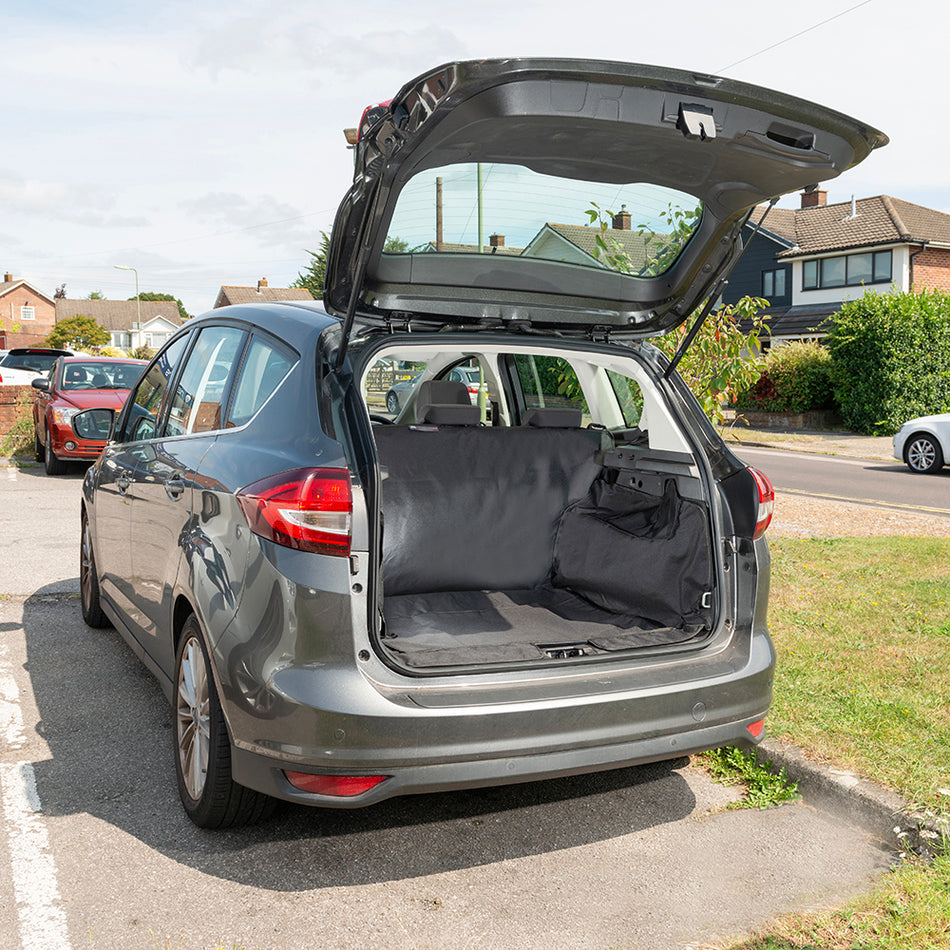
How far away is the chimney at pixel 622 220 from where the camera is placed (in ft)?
11.8

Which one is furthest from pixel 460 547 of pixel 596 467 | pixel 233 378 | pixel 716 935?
pixel 716 935

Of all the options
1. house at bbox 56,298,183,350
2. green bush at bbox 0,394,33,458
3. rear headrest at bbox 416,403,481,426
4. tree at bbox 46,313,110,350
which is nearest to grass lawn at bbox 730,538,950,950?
rear headrest at bbox 416,403,481,426

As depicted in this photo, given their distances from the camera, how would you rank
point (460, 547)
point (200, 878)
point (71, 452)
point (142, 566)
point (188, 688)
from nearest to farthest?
1. point (200, 878)
2. point (188, 688)
3. point (142, 566)
4. point (460, 547)
5. point (71, 452)

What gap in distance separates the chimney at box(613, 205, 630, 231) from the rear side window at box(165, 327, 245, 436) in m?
1.47

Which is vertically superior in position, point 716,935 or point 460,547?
point 460,547

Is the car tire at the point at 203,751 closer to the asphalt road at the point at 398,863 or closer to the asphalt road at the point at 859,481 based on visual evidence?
the asphalt road at the point at 398,863

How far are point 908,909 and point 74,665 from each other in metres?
4.02

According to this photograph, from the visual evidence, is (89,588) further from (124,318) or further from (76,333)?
(124,318)

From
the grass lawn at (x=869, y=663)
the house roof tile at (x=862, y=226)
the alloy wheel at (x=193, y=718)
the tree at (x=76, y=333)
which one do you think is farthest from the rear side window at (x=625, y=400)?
the tree at (x=76, y=333)

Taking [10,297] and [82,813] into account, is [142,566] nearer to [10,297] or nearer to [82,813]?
[82,813]

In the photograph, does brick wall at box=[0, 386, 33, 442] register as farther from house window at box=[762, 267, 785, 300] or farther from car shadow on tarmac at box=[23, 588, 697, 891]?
house window at box=[762, 267, 785, 300]

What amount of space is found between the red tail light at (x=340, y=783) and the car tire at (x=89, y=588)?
308 centimetres

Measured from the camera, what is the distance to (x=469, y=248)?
356 centimetres

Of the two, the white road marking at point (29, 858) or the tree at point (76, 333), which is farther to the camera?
the tree at point (76, 333)
